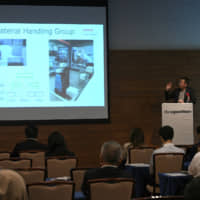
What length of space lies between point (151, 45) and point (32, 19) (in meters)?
2.93

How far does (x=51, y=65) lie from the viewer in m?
8.55

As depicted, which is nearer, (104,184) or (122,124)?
(104,184)

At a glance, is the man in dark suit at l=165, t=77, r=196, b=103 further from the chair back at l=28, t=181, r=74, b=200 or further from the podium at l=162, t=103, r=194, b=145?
the chair back at l=28, t=181, r=74, b=200

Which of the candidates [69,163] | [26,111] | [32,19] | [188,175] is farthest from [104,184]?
[32,19]

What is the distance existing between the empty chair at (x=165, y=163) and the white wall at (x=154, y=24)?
184 inches

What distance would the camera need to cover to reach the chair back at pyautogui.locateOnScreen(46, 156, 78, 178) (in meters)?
4.94

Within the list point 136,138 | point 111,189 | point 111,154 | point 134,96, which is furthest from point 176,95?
point 111,189

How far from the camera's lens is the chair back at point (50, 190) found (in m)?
3.23

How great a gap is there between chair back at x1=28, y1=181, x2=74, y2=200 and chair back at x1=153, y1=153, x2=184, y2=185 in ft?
6.50

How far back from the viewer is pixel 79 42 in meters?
8.66

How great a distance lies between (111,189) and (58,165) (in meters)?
1.78

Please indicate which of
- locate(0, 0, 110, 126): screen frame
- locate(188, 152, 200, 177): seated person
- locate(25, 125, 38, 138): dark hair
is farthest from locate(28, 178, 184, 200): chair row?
locate(0, 0, 110, 126): screen frame

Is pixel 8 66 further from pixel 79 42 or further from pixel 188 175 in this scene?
pixel 188 175

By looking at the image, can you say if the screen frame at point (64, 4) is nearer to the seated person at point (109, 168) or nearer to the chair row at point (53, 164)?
the chair row at point (53, 164)
